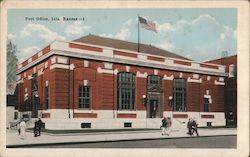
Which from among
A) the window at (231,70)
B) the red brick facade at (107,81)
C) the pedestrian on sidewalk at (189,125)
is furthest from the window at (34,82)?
the window at (231,70)

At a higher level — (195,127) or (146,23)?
(146,23)

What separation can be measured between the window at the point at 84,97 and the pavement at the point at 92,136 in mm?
844

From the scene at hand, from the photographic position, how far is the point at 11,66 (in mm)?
13664

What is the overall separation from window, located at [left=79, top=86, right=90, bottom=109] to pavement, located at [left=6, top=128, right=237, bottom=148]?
0.84 m

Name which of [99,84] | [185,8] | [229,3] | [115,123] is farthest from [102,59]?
[229,3]

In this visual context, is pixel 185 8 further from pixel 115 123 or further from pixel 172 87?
pixel 115 123

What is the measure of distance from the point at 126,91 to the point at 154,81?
3.03 ft

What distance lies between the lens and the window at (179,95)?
14.5 meters

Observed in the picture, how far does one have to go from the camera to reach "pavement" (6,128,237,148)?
13.4 m

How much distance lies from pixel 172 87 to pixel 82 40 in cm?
318

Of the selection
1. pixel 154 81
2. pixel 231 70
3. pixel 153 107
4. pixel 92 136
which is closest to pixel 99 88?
pixel 92 136

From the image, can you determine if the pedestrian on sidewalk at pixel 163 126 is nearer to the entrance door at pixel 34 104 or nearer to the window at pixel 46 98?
the window at pixel 46 98

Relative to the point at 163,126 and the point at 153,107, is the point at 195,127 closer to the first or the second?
the point at 163,126

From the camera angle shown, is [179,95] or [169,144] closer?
[169,144]
